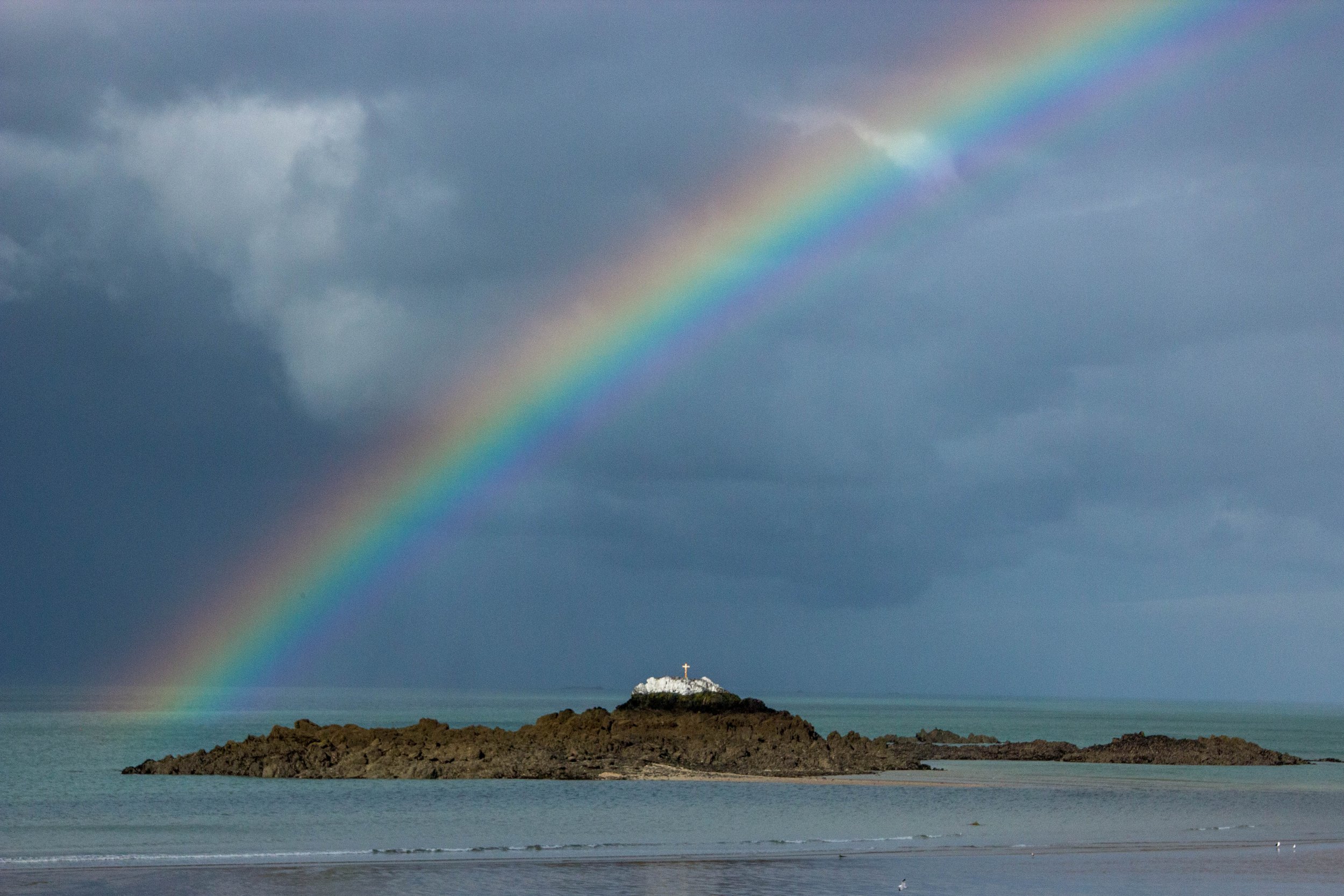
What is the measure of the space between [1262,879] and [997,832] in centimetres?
1155

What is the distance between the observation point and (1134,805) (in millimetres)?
52469

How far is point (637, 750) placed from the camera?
6900 centimetres

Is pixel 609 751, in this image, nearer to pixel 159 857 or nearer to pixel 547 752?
pixel 547 752

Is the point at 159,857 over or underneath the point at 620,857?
over

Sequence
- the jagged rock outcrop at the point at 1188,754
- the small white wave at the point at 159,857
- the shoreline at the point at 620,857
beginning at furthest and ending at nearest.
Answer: the jagged rock outcrop at the point at 1188,754 → the small white wave at the point at 159,857 → the shoreline at the point at 620,857

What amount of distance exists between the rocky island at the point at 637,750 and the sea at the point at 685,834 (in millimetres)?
2450

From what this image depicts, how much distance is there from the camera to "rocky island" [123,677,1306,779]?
2491 inches

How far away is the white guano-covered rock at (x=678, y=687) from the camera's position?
8381 centimetres

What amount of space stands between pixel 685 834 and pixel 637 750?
92.7 ft

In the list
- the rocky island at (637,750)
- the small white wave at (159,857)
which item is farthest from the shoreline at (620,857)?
the rocky island at (637,750)

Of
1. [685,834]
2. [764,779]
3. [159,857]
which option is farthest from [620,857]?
[764,779]

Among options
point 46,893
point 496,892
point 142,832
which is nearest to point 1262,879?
point 496,892

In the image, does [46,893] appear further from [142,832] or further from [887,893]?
[887,893]

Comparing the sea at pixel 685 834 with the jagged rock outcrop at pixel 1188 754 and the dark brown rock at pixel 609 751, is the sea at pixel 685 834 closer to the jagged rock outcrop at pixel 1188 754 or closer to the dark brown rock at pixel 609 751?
the dark brown rock at pixel 609 751
